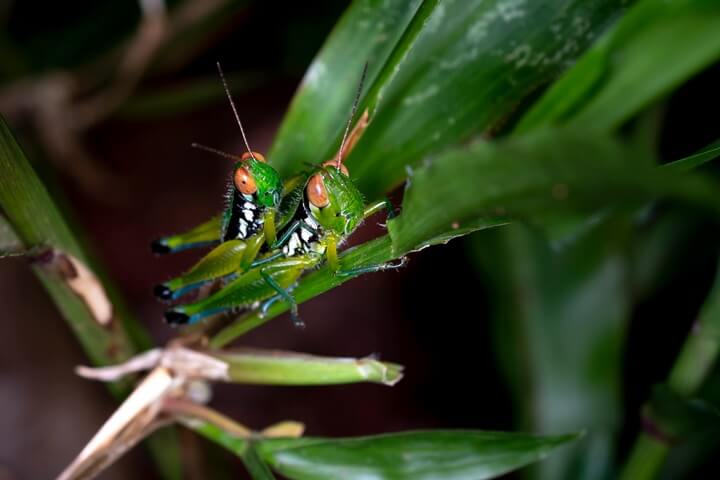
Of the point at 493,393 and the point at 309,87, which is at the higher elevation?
the point at 309,87

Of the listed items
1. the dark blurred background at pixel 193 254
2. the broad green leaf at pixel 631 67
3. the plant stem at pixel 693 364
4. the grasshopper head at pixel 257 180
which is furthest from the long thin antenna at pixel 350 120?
the dark blurred background at pixel 193 254

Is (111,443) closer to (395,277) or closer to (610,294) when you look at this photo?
(610,294)

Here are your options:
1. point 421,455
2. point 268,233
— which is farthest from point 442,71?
point 421,455

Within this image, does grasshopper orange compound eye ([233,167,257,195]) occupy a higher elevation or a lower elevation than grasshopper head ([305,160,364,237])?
higher

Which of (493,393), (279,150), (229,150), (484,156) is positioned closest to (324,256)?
(279,150)

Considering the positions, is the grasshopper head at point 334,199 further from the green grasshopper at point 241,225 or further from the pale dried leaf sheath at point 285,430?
the pale dried leaf sheath at point 285,430

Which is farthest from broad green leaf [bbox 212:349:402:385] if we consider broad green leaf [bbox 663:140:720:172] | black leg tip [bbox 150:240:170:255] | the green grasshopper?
broad green leaf [bbox 663:140:720:172]

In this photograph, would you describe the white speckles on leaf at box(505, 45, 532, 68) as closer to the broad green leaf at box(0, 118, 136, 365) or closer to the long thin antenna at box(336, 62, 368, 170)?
the long thin antenna at box(336, 62, 368, 170)
